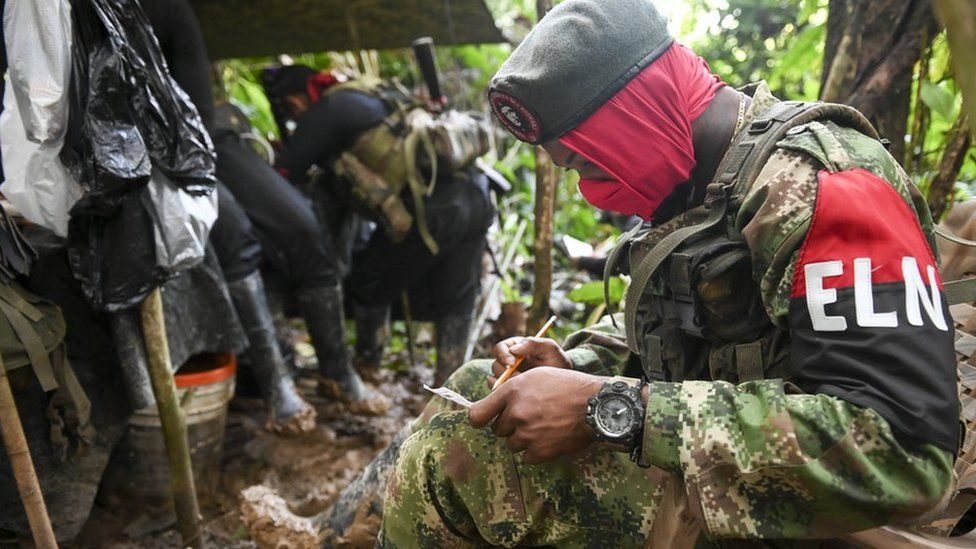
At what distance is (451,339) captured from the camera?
14.3 feet

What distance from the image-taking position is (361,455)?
3.52 metres

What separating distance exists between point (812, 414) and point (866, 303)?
0.22 metres

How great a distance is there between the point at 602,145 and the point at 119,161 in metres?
1.49

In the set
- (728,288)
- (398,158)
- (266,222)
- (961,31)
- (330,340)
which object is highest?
Answer: (961,31)

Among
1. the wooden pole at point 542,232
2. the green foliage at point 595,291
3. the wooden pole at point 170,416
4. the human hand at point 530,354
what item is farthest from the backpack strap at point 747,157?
the green foliage at point 595,291

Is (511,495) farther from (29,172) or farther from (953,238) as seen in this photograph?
(29,172)

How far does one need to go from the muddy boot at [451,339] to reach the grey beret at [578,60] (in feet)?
8.98

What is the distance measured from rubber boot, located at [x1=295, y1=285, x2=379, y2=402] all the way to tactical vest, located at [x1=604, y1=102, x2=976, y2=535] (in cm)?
252

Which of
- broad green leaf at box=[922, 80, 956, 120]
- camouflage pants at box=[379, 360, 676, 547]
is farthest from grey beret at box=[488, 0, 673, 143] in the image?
broad green leaf at box=[922, 80, 956, 120]

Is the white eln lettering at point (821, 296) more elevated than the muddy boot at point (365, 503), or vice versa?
the white eln lettering at point (821, 296)

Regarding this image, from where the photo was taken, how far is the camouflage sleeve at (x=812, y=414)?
118 cm

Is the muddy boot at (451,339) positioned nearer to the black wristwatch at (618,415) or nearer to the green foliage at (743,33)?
the black wristwatch at (618,415)

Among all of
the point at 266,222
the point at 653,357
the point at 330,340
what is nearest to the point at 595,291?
the point at 330,340

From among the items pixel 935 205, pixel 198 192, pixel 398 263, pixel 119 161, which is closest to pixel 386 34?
pixel 398 263
